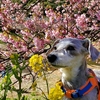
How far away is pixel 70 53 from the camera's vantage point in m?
4.96

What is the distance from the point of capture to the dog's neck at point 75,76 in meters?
4.98

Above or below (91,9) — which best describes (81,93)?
below

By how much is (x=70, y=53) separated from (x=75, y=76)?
0.32 meters

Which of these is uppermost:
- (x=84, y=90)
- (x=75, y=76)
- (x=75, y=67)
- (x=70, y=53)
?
(x=70, y=53)

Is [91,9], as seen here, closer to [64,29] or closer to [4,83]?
[64,29]

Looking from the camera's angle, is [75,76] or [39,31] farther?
[39,31]

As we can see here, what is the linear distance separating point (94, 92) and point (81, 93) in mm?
214

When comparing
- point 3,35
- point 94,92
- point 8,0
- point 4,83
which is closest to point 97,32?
point 3,35

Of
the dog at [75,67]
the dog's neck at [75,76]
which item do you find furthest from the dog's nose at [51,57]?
the dog's neck at [75,76]

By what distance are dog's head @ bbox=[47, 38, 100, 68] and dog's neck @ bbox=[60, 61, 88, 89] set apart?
8 centimetres

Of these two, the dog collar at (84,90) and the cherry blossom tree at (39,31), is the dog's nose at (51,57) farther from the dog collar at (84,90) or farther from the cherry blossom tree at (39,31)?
the cherry blossom tree at (39,31)

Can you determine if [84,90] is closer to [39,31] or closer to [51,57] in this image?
[51,57]

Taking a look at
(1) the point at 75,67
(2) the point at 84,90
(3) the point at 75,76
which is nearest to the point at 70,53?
(1) the point at 75,67

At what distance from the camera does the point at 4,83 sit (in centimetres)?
404
